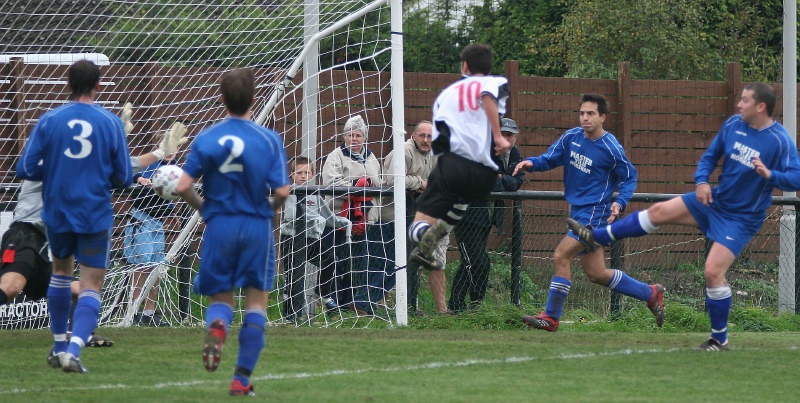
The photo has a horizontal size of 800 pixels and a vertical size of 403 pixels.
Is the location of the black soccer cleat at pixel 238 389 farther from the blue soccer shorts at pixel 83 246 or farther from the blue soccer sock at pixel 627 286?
the blue soccer sock at pixel 627 286

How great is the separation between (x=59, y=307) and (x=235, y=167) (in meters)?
2.10

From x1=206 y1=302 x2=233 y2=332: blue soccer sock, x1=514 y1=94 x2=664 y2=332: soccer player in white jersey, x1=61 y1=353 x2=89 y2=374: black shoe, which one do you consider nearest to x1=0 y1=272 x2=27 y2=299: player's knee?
x1=61 y1=353 x2=89 y2=374: black shoe

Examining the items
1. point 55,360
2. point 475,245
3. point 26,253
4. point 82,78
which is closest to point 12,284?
point 26,253

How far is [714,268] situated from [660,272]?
16.8 ft

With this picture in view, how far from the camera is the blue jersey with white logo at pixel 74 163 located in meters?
7.11

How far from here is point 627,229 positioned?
28.9 ft

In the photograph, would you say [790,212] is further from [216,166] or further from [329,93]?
[216,166]

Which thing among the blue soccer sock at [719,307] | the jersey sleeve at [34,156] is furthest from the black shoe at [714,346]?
the jersey sleeve at [34,156]

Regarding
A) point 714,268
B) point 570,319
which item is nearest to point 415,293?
point 570,319

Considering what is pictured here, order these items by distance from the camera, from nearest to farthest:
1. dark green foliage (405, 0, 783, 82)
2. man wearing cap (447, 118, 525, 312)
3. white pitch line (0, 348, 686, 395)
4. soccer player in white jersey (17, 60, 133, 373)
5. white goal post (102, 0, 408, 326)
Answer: white pitch line (0, 348, 686, 395) < soccer player in white jersey (17, 60, 133, 373) < white goal post (102, 0, 408, 326) < man wearing cap (447, 118, 525, 312) < dark green foliage (405, 0, 783, 82)

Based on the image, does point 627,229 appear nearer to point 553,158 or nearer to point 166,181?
point 553,158

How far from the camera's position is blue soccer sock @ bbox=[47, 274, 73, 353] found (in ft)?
24.3

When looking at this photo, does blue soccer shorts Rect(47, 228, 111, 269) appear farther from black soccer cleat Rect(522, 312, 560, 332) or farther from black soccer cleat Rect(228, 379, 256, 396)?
black soccer cleat Rect(522, 312, 560, 332)

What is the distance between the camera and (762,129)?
324 inches
